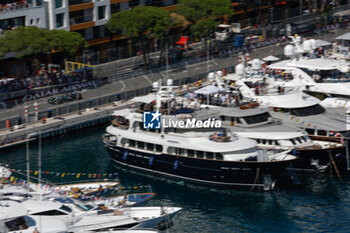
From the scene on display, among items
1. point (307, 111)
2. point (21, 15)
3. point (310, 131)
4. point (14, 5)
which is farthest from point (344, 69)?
point (14, 5)

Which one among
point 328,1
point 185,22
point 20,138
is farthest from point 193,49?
point 20,138

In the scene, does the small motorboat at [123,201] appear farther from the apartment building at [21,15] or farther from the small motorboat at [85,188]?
the apartment building at [21,15]

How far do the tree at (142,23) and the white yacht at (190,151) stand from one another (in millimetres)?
30481

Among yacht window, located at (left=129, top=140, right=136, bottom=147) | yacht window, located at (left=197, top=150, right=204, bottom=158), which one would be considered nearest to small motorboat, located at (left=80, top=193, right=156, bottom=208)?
yacht window, located at (left=197, top=150, right=204, bottom=158)

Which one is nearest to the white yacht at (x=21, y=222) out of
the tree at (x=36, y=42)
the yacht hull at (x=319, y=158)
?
the yacht hull at (x=319, y=158)

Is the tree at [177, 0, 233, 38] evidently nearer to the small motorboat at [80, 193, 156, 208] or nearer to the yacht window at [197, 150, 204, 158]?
the yacht window at [197, 150, 204, 158]

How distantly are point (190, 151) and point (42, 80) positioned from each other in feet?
113

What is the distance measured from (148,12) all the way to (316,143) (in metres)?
40.1

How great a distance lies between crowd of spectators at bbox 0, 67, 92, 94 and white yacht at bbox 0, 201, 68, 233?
41423 millimetres

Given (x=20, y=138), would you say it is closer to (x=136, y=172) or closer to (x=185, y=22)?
(x=136, y=172)

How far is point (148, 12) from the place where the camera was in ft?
326

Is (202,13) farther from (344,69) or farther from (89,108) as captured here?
(344,69)

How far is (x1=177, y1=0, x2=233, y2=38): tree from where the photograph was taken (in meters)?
103

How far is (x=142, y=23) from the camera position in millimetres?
98312
